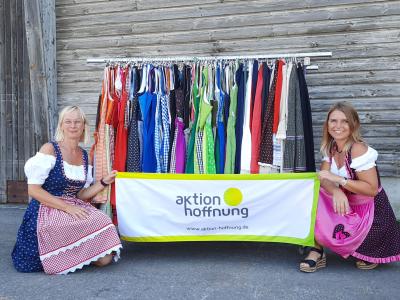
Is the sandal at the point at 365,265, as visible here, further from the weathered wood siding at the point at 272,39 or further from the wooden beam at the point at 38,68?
the wooden beam at the point at 38,68

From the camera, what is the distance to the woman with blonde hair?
3.42 metres

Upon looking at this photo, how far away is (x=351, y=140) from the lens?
357cm

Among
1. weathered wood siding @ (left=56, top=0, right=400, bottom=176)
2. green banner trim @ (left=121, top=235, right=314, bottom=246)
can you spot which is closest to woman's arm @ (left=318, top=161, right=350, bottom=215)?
green banner trim @ (left=121, top=235, right=314, bottom=246)

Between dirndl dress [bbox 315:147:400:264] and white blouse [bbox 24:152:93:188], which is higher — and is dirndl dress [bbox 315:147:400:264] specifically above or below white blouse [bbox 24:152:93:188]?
below

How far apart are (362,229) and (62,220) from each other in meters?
2.26

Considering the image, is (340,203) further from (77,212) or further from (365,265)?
(77,212)

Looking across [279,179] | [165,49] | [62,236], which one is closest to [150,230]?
[62,236]

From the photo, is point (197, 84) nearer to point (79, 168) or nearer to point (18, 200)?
point (79, 168)

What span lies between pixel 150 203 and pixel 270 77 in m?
1.50

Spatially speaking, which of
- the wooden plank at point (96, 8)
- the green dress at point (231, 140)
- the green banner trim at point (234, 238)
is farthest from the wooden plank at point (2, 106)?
the green dress at point (231, 140)

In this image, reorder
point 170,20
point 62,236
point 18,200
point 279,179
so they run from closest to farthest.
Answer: point 62,236 → point 279,179 → point 170,20 → point 18,200

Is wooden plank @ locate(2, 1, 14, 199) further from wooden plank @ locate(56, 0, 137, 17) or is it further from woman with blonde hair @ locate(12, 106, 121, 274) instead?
woman with blonde hair @ locate(12, 106, 121, 274)

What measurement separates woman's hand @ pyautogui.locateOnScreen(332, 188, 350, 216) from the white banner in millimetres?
165

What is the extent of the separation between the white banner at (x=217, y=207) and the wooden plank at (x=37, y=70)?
2521 mm
